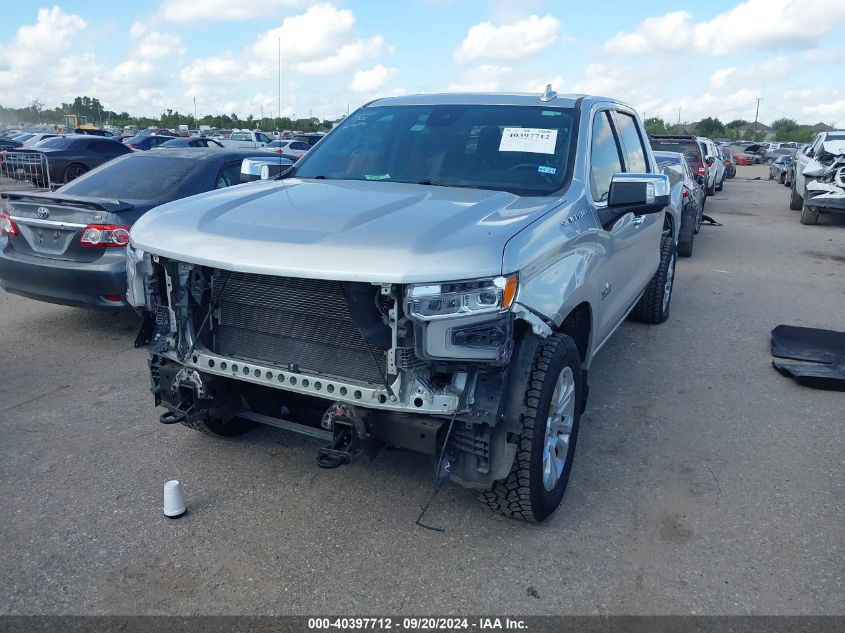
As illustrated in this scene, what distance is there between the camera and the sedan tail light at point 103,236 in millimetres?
5738

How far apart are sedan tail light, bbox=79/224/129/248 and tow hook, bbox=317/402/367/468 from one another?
3.46m

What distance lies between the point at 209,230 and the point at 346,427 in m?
1.09

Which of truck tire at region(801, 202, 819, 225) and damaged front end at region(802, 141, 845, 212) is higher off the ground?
damaged front end at region(802, 141, 845, 212)

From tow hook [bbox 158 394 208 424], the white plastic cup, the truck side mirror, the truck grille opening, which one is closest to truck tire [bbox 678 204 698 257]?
the truck side mirror

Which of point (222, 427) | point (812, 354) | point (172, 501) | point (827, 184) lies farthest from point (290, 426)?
point (827, 184)

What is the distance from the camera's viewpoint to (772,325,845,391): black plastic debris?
5.34 m

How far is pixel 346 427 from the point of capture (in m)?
3.11

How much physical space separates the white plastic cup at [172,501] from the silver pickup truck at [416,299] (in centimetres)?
33

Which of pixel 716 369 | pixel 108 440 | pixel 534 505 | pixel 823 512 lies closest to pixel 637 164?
pixel 716 369

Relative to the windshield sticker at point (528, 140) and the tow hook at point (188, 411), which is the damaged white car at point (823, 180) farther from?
the tow hook at point (188, 411)

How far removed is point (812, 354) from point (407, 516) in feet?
14.0

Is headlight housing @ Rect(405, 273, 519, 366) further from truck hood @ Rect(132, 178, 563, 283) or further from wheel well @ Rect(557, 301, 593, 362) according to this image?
wheel well @ Rect(557, 301, 593, 362)

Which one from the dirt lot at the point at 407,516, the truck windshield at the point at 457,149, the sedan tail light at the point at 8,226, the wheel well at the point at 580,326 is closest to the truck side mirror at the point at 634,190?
the truck windshield at the point at 457,149

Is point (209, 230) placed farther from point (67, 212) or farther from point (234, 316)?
point (67, 212)
